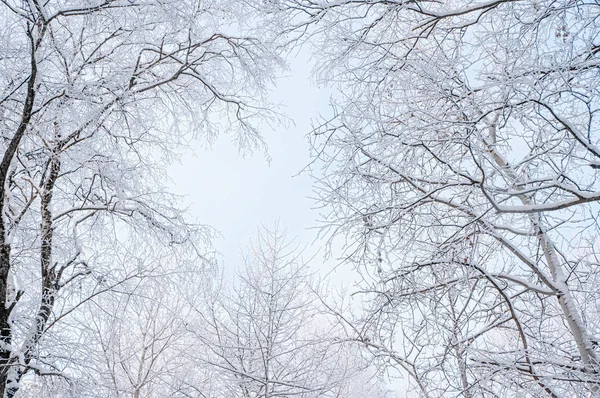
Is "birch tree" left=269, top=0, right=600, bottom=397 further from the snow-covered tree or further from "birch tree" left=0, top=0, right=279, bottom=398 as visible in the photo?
the snow-covered tree

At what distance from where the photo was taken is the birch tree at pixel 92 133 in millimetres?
4527

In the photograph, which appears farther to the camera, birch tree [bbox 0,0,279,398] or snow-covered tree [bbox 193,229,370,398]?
→ snow-covered tree [bbox 193,229,370,398]

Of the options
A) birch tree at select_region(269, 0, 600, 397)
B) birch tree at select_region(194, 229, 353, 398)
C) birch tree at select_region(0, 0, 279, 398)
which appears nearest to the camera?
birch tree at select_region(269, 0, 600, 397)

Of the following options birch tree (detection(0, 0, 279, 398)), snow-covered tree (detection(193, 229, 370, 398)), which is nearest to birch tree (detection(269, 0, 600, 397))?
birch tree (detection(0, 0, 279, 398))

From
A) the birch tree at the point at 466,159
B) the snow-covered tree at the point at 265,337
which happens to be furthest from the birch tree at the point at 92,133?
the snow-covered tree at the point at 265,337

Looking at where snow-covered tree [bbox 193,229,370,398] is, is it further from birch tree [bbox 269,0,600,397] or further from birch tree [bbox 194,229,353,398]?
birch tree [bbox 269,0,600,397]

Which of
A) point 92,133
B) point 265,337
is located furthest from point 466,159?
point 265,337

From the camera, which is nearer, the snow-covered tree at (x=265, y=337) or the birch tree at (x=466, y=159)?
the birch tree at (x=466, y=159)

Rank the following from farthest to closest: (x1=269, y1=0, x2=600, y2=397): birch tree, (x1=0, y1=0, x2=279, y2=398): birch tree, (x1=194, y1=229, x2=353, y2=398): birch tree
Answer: (x1=194, y1=229, x2=353, y2=398): birch tree < (x1=0, y1=0, x2=279, y2=398): birch tree < (x1=269, y1=0, x2=600, y2=397): birch tree

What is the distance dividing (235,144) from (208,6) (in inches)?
82.1

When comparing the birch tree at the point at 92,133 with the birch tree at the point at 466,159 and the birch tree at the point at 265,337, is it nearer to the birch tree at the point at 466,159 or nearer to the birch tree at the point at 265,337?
the birch tree at the point at 466,159

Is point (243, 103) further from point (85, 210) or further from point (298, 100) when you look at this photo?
point (85, 210)

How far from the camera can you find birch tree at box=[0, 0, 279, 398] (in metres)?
4.53

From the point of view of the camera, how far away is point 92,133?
201 inches
